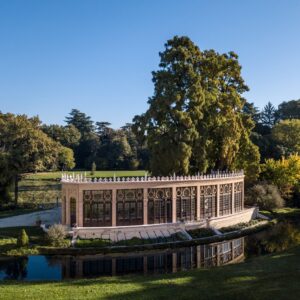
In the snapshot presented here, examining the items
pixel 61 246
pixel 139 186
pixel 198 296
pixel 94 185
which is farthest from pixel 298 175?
pixel 198 296

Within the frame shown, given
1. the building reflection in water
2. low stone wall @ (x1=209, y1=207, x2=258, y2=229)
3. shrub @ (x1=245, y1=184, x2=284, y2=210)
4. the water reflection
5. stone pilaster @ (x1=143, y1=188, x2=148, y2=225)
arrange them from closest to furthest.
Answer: the water reflection → the building reflection in water → stone pilaster @ (x1=143, y1=188, x2=148, y2=225) → low stone wall @ (x1=209, y1=207, x2=258, y2=229) → shrub @ (x1=245, y1=184, x2=284, y2=210)

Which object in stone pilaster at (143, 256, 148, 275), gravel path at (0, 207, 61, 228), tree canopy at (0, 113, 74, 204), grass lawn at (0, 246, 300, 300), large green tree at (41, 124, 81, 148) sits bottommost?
stone pilaster at (143, 256, 148, 275)

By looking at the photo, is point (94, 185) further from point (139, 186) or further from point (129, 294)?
point (129, 294)

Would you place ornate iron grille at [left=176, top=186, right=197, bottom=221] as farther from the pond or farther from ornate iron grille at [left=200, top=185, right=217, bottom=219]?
the pond

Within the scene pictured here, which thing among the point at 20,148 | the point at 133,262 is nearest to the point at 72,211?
the point at 133,262

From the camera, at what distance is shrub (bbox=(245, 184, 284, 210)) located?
142 ft

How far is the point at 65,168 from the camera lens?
68.9 m

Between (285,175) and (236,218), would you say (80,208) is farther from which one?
(285,175)

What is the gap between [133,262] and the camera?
25.1m

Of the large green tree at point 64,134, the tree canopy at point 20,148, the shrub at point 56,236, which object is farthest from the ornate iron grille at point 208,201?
the large green tree at point 64,134

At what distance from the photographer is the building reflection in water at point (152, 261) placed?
23.2 meters

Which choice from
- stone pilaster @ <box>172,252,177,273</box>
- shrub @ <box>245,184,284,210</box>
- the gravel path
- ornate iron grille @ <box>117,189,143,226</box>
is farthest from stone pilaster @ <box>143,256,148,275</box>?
shrub @ <box>245,184,284,210</box>

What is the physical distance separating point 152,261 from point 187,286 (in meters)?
8.38

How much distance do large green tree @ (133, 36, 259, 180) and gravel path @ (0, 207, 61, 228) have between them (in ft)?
33.9
